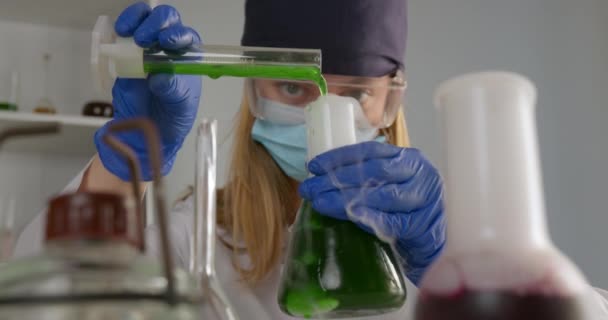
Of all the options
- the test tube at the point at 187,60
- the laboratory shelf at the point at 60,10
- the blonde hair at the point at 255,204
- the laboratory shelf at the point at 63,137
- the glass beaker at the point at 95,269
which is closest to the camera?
the glass beaker at the point at 95,269

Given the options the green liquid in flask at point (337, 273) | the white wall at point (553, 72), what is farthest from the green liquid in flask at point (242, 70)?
the white wall at point (553, 72)

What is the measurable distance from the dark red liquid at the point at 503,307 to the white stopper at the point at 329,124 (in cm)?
21

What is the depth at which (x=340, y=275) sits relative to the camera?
1.56 ft

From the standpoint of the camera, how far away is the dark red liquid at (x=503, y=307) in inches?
10.7

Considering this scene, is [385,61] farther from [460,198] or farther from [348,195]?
[460,198]

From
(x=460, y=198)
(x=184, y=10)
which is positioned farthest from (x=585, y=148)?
(x=460, y=198)

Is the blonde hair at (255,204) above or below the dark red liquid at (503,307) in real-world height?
below

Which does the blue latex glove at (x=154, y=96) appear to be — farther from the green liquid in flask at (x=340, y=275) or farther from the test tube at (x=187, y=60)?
the green liquid in flask at (x=340, y=275)

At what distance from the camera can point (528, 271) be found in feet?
0.94

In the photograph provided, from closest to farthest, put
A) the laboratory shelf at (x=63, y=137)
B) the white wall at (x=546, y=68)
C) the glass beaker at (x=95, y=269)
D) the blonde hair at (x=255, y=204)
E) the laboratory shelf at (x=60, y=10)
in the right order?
the glass beaker at (x=95, y=269) < the blonde hair at (x=255, y=204) < the laboratory shelf at (x=63, y=137) < the laboratory shelf at (x=60, y=10) < the white wall at (x=546, y=68)

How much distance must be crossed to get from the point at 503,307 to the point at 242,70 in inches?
13.7

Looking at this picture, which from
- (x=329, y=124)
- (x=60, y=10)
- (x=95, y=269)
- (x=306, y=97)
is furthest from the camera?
(x=60, y=10)

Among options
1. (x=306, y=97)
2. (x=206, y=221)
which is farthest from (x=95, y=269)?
(x=306, y=97)

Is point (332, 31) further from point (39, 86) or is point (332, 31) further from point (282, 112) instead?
point (39, 86)
